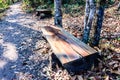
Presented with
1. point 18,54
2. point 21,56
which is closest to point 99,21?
point 21,56

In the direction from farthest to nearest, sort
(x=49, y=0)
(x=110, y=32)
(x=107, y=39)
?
(x=49, y=0)
(x=110, y=32)
(x=107, y=39)

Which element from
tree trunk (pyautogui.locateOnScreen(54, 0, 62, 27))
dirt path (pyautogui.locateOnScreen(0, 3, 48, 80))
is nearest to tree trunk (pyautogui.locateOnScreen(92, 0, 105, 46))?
dirt path (pyautogui.locateOnScreen(0, 3, 48, 80))

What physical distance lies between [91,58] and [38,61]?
8.76ft

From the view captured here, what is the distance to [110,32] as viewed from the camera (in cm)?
994

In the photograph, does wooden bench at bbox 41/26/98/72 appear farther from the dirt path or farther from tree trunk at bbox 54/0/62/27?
tree trunk at bbox 54/0/62/27

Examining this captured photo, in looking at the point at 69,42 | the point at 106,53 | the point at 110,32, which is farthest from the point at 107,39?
the point at 69,42

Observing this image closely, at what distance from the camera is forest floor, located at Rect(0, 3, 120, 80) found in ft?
20.0

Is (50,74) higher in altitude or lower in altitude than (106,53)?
lower

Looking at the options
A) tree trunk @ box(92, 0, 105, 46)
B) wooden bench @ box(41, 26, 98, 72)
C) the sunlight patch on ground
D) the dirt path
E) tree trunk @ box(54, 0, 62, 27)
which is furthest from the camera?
tree trunk @ box(54, 0, 62, 27)

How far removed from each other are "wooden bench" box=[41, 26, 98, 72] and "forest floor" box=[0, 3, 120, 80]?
1.04 ft

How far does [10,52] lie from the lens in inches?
364

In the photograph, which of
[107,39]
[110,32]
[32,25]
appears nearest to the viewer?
[107,39]

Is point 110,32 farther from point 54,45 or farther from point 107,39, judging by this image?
point 54,45

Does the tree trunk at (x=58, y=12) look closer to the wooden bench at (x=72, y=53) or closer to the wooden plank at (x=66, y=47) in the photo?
the wooden plank at (x=66, y=47)
